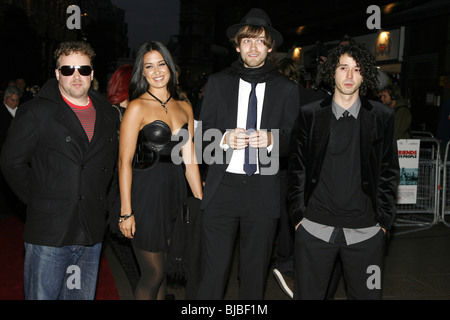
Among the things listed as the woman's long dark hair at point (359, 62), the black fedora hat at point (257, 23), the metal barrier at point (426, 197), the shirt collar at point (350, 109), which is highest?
the black fedora hat at point (257, 23)

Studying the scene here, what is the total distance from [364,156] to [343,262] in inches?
30.3

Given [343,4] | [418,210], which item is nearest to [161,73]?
[418,210]

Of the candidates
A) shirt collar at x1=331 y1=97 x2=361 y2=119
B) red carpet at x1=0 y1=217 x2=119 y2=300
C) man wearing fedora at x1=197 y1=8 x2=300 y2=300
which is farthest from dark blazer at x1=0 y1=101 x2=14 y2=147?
shirt collar at x1=331 y1=97 x2=361 y2=119

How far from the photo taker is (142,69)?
156 inches

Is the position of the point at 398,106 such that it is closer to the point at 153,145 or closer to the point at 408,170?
the point at 408,170

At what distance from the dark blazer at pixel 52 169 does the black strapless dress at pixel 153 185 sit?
0.44 meters

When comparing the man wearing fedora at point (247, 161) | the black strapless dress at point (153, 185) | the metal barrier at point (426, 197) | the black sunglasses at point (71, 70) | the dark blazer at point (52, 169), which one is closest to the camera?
the dark blazer at point (52, 169)

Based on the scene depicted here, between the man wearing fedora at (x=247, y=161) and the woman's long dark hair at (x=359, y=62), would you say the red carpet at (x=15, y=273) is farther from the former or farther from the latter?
→ the woman's long dark hair at (x=359, y=62)

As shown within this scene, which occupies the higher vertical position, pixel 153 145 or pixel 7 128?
pixel 7 128

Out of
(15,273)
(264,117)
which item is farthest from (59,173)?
(15,273)

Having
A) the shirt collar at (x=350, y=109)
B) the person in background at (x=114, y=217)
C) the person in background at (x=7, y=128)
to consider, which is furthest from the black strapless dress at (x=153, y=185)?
the person in background at (x=7, y=128)

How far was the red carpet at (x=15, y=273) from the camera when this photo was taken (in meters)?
5.26

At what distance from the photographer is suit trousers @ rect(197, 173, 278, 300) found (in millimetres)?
3666

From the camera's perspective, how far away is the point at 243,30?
Result: 3748 millimetres
